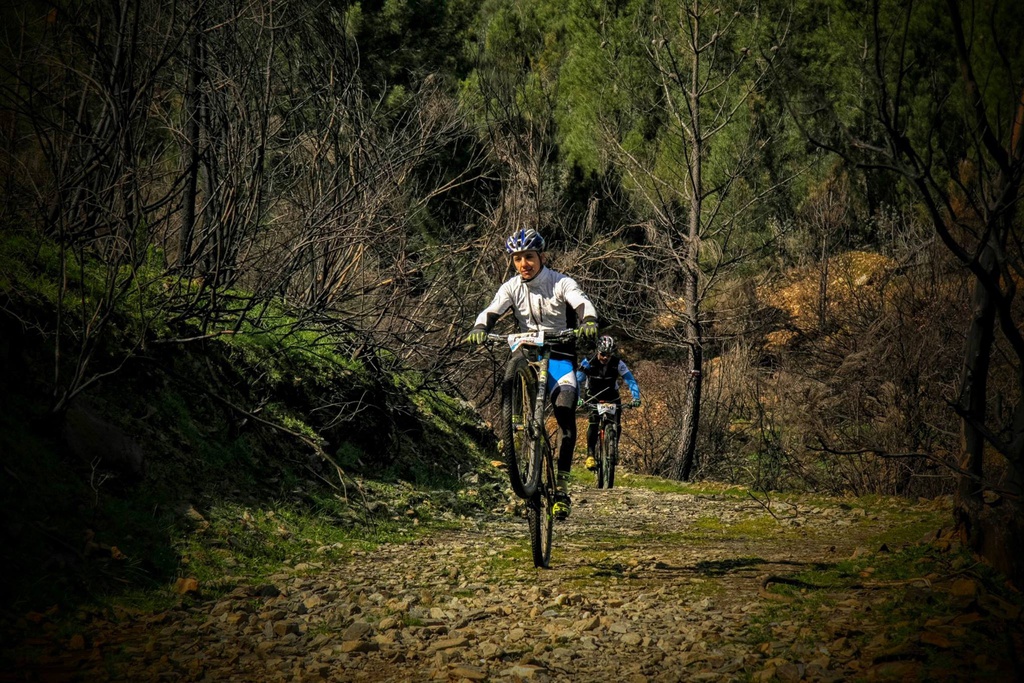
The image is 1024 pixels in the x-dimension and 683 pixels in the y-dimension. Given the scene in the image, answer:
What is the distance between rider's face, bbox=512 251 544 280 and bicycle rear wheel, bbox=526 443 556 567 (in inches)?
58.1

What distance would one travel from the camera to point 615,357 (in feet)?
42.2

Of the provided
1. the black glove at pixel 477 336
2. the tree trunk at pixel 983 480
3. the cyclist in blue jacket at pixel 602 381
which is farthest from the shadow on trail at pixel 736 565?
the cyclist in blue jacket at pixel 602 381

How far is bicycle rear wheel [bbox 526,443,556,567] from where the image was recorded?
276 inches

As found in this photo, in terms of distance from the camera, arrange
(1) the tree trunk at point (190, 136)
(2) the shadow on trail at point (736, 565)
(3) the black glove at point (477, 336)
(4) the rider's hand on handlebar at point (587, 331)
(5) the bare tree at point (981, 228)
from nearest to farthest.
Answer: (5) the bare tree at point (981, 228), (2) the shadow on trail at point (736, 565), (4) the rider's hand on handlebar at point (587, 331), (3) the black glove at point (477, 336), (1) the tree trunk at point (190, 136)

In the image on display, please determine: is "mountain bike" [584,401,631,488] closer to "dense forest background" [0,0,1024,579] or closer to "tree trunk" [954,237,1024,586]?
"dense forest background" [0,0,1024,579]

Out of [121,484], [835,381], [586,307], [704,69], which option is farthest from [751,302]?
[121,484]

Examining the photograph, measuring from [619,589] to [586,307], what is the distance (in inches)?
88.6

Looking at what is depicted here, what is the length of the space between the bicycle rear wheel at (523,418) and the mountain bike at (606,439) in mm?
4953

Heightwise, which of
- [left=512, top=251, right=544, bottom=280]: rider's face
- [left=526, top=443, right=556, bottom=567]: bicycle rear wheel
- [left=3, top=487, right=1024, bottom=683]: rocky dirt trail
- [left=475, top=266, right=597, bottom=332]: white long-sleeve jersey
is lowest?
[left=3, top=487, right=1024, bottom=683]: rocky dirt trail

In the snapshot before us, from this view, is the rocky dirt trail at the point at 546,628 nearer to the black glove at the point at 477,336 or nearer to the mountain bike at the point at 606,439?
the black glove at the point at 477,336

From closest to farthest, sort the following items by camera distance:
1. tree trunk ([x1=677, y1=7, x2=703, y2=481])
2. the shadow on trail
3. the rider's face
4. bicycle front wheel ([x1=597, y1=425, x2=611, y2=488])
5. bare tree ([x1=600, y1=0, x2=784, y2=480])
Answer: the shadow on trail, the rider's face, bicycle front wheel ([x1=597, y1=425, x2=611, y2=488]), tree trunk ([x1=677, y1=7, x2=703, y2=481]), bare tree ([x1=600, y1=0, x2=784, y2=480])

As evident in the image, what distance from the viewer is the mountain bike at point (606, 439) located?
40.7ft

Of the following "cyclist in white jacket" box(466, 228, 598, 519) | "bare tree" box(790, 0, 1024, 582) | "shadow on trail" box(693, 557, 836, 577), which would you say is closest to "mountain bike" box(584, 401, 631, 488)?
"cyclist in white jacket" box(466, 228, 598, 519)

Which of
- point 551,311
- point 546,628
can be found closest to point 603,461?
point 551,311
